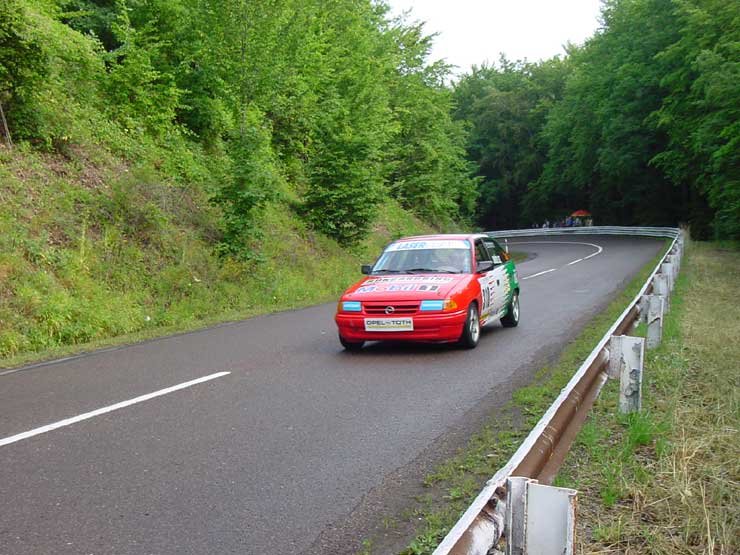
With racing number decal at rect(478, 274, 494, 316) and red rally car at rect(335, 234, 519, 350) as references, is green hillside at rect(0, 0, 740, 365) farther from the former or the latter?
racing number decal at rect(478, 274, 494, 316)

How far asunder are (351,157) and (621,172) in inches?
1436

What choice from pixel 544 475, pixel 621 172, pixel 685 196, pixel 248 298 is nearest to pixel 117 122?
pixel 248 298

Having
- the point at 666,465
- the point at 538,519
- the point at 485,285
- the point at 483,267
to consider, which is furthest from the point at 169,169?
the point at 538,519

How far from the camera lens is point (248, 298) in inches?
632

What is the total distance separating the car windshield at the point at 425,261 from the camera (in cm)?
1059

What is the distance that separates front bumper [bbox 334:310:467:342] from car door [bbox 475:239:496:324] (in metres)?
0.97

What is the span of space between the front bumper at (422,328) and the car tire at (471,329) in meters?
0.13

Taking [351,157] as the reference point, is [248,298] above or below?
below

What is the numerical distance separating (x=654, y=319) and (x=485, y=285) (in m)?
2.66

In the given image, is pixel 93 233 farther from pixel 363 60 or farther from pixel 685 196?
pixel 685 196

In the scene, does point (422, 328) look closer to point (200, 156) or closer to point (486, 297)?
point (486, 297)

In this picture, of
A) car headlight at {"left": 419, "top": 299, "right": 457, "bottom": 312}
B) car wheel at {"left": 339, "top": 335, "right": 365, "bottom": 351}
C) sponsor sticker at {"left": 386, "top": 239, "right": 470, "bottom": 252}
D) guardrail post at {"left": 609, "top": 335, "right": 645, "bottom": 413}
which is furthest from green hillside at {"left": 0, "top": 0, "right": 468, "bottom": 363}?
guardrail post at {"left": 609, "top": 335, "right": 645, "bottom": 413}

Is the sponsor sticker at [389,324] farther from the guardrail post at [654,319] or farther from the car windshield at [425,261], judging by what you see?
the guardrail post at [654,319]

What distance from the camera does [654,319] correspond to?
876cm
